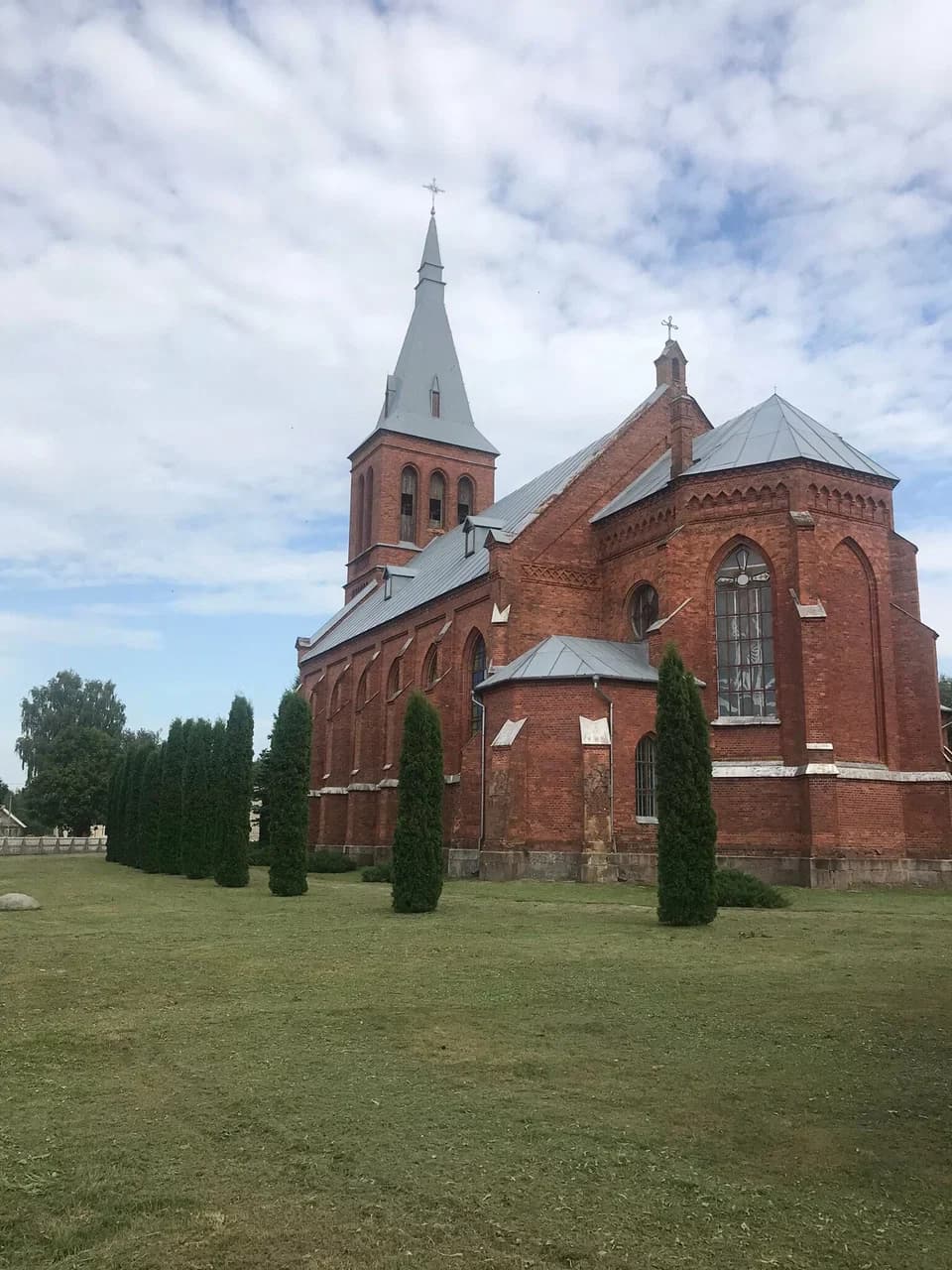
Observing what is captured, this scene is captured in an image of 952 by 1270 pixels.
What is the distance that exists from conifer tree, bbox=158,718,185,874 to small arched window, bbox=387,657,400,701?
347 inches

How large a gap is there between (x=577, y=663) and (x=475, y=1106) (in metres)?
20.0

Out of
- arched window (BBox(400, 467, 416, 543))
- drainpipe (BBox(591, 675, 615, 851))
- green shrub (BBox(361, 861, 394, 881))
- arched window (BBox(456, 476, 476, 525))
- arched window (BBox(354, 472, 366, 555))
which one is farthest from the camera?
arched window (BBox(354, 472, 366, 555))

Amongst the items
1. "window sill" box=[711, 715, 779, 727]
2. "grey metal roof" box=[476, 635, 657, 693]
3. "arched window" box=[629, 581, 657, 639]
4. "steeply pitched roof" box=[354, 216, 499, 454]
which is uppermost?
"steeply pitched roof" box=[354, 216, 499, 454]

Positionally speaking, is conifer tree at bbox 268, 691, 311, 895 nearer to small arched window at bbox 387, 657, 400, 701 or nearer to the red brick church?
the red brick church

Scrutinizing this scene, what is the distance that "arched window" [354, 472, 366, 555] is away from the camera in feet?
170

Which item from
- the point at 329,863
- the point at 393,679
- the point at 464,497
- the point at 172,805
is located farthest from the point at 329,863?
the point at 464,497

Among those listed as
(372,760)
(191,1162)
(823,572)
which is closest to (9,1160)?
(191,1162)

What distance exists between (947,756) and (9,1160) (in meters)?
25.4

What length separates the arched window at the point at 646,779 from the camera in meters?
25.5

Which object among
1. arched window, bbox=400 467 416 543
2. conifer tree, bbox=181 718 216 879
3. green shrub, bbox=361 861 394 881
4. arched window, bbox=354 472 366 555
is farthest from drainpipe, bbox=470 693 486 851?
arched window, bbox=354 472 366 555

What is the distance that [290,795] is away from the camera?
76.0ft

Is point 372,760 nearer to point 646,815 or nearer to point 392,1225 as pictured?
point 646,815

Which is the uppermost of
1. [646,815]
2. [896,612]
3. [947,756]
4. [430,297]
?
[430,297]

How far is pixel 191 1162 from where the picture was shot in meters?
5.45
